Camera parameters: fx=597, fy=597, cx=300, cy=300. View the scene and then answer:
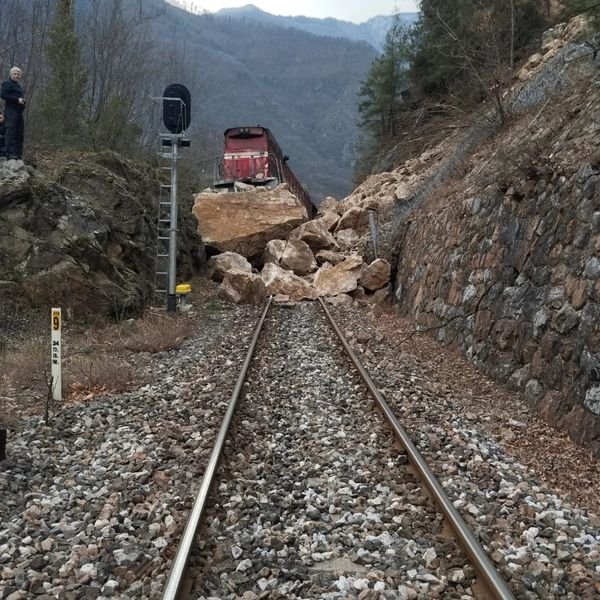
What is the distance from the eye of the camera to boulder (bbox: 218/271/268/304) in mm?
15766

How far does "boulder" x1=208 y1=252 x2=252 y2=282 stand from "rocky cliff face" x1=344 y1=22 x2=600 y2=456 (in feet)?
24.7

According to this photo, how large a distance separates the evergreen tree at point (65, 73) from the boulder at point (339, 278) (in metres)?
9.14

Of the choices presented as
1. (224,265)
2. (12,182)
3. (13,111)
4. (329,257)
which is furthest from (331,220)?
(13,111)

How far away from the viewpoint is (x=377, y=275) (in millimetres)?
15617

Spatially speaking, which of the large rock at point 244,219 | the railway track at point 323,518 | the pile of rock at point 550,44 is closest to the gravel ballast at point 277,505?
the railway track at point 323,518

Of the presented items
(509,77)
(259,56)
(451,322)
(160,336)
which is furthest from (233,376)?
(259,56)

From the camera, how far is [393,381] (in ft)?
25.6

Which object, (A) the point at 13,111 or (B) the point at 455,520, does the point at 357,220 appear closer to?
(A) the point at 13,111

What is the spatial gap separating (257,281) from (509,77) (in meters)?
9.66

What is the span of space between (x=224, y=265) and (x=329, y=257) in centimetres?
368

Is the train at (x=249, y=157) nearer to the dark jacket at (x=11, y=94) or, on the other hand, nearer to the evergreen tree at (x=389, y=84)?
the evergreen tree at (x=389, y=84)

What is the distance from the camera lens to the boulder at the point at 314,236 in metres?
21.0

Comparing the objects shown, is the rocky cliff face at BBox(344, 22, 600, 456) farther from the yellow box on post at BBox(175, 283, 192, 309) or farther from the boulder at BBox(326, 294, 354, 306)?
the yellow box on post at BBox(175, 283, 192, 309)

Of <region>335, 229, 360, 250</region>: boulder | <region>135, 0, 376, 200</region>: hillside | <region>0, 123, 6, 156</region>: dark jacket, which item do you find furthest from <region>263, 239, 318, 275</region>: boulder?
<region>135, 0, 376, 200</region>: hillside
